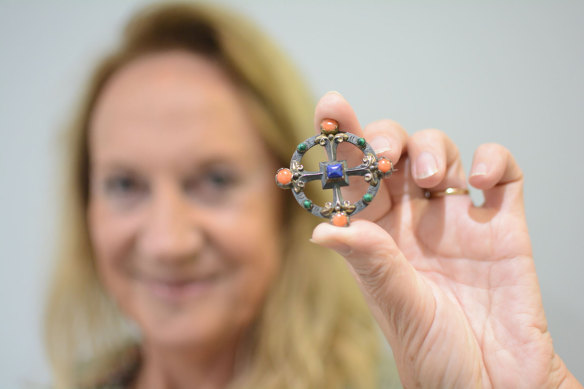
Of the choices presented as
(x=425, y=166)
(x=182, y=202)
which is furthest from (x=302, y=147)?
(x=182, y=202)

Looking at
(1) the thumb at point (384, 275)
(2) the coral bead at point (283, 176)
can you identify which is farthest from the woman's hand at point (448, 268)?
(2) the coral bead at point (283, 176)

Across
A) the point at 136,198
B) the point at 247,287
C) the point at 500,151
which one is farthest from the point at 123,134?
the point at 500,151

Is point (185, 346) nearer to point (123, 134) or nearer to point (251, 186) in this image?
point (251, 186)

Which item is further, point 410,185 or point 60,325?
point 60,325

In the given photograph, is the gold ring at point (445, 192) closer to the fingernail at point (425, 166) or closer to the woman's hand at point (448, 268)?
the woman's hand at point (448, 268)

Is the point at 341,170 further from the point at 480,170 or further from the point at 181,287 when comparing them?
the point at 181,287
